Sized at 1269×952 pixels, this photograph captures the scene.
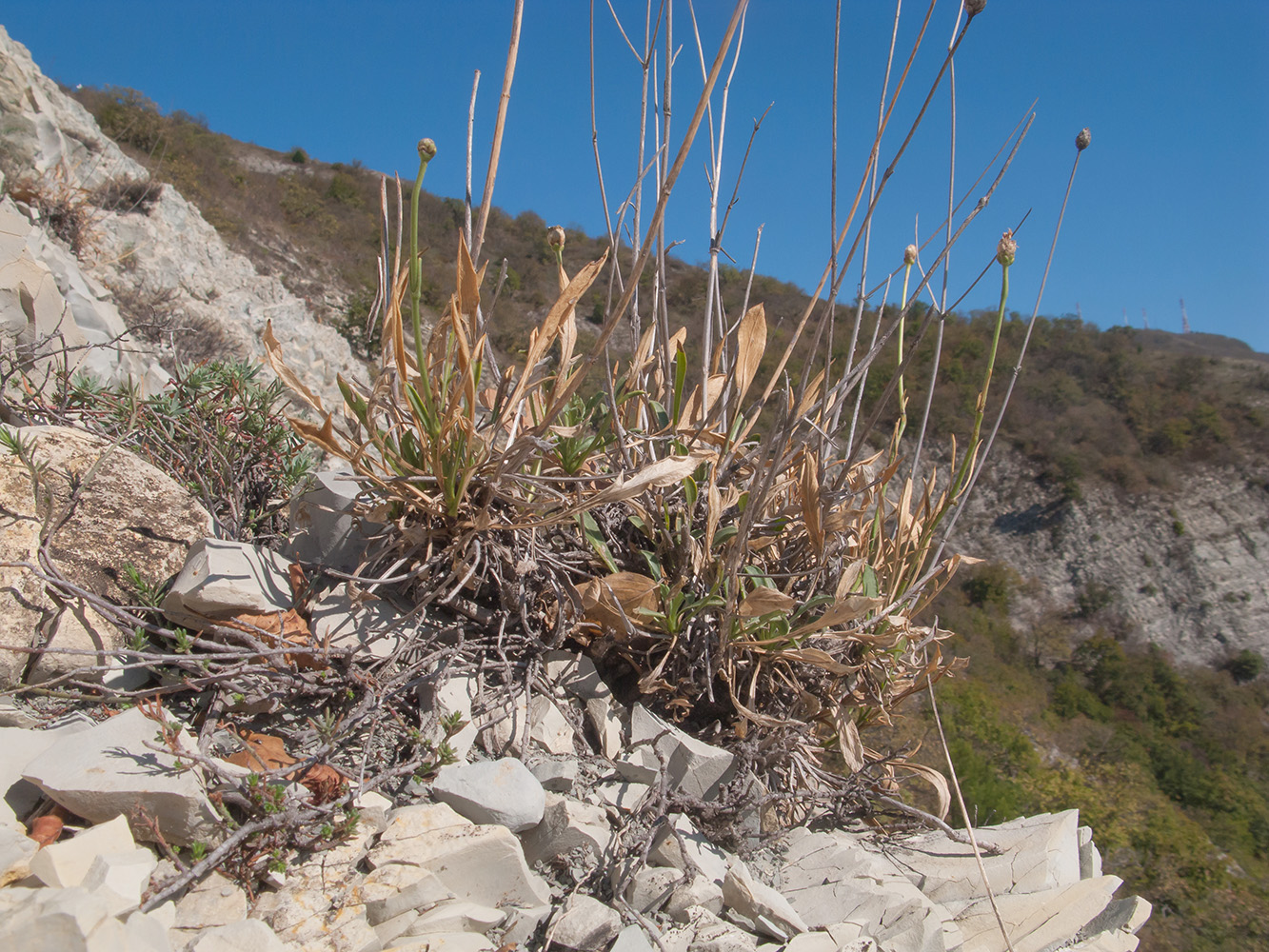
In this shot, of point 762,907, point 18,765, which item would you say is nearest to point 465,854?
point 762,907

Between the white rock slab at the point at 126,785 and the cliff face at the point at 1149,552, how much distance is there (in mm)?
22688

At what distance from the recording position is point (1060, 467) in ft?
71.2

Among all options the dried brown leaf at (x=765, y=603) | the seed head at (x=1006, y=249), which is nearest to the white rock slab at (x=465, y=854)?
the dried brown leaf at (x=765, y=603)

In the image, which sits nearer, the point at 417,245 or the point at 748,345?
the point at 417,245

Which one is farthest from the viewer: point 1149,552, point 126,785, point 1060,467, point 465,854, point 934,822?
point 1060,467

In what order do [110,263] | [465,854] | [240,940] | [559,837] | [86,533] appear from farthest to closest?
[110,263]
[86,533]
[559,837]
[465,854]
[240,940]

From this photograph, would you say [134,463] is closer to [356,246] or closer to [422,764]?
[422,764]

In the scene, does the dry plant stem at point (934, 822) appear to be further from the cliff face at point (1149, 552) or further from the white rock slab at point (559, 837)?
the cliff face at point (1149, 552)

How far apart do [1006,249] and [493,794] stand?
1276 mm

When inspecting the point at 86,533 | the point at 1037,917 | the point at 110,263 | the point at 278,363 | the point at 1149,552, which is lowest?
the point at 1037,917

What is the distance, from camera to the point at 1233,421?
2230cm

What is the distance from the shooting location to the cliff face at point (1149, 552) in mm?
19281

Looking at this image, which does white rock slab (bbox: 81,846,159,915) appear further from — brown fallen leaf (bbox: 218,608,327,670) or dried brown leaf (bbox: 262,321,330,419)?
dried brown leaf (bbox: 262,321,330,419)

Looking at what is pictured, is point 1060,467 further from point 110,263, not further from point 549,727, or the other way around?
point 549,727
